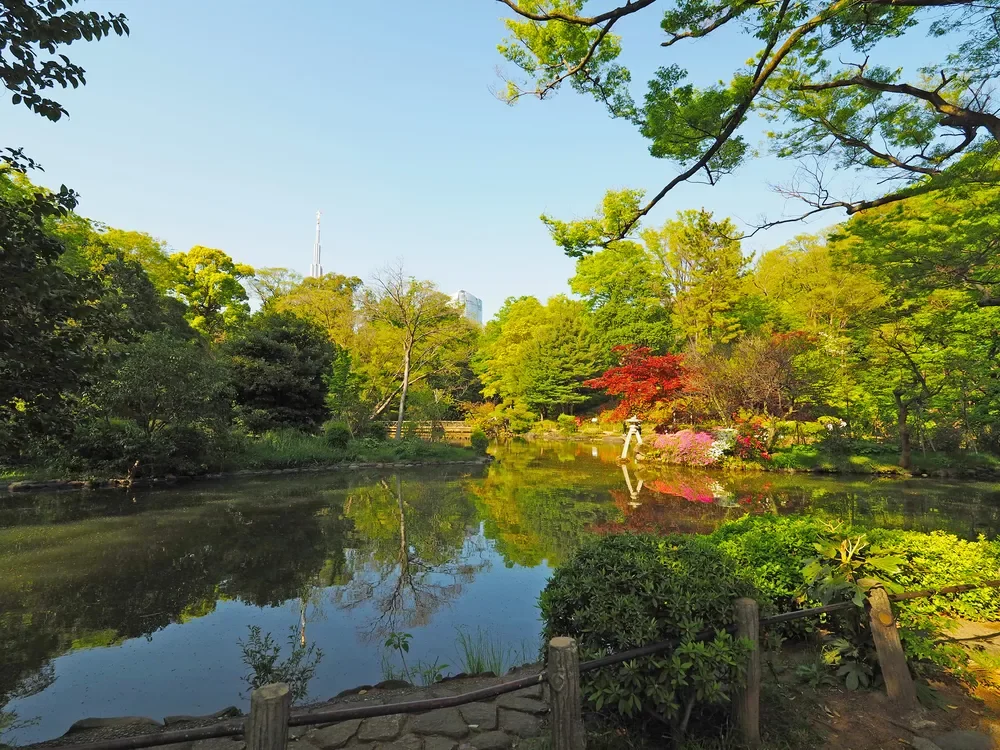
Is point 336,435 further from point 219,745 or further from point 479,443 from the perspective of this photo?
point 219,745

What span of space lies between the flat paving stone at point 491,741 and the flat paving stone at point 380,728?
46 cm

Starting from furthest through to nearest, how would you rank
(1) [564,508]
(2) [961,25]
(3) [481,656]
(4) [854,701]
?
(1) [564,508], (2) [961,25], (3) [481,656], (4) [854,701]

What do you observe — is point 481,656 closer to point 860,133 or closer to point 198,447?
point 860,133

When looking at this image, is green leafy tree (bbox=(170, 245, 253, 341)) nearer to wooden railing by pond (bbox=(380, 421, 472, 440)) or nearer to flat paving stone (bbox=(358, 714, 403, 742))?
wooden railing by pond (bbox=(380, 421, 472, 440))

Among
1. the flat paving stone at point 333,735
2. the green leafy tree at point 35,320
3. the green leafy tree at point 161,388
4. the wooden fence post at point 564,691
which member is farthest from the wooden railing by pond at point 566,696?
the green leafy tree at point 161,388

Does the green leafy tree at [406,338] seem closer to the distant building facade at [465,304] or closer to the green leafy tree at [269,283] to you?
the distant building facade at [465,304]

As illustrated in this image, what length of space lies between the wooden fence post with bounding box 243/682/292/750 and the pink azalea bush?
1451 centimetres

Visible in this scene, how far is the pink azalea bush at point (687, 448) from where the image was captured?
47.6 feet

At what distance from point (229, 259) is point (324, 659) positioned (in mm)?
30851

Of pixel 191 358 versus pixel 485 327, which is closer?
pixel 191 358

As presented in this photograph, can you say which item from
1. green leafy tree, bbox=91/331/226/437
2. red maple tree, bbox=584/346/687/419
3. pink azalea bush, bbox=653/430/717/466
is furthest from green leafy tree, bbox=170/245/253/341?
pink azalea bush, bbox=653/430/717/466

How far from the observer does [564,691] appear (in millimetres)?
1974

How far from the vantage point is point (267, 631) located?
4.42 m

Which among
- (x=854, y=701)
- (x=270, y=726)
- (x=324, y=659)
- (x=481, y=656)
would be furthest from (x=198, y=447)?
(x=854, y=701)
